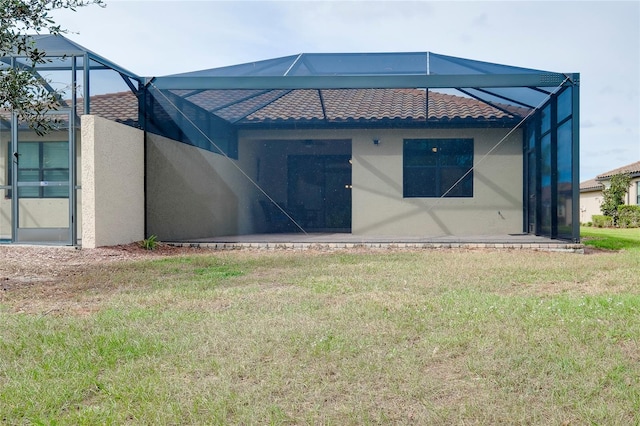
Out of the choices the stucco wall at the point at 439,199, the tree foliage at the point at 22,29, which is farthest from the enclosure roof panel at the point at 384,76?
the tree foliage at the point at 22,29

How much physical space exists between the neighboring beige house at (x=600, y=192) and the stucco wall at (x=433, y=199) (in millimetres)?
14061

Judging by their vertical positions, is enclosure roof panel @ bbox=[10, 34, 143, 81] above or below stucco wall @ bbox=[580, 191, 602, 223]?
above

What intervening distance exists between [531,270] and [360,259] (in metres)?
2.47

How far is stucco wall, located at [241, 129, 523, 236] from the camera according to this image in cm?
1263

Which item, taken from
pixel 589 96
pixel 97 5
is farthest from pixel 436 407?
pixel 589 96

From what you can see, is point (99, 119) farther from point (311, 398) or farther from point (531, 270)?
point (311, 398)

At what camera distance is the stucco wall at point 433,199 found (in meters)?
12.6

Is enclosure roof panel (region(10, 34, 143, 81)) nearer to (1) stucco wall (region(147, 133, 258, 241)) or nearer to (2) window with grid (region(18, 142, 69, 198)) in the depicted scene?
(2) window with grid (region(18, 142, 69, 198))

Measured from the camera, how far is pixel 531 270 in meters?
6.41

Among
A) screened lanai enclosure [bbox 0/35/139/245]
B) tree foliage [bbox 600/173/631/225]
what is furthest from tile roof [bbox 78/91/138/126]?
tree foliage [bbox 600/173/631/225]

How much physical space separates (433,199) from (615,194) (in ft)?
46.3

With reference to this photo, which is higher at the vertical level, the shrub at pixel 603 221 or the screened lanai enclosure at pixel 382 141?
the screened lanai enclosure at pixel 382 141

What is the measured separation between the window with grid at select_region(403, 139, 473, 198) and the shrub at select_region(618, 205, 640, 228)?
1139 centimetres

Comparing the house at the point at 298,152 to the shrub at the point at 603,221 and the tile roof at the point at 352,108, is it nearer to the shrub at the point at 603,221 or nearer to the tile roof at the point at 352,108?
the tile roof at the point at 352,108
